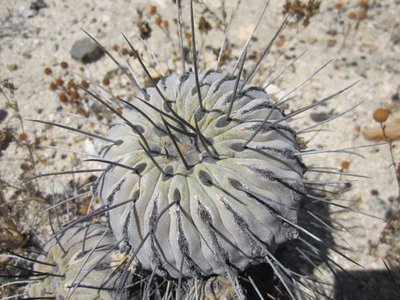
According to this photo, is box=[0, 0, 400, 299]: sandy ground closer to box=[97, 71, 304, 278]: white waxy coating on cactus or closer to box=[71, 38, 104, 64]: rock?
box=[71, 38, 104, 64]: rock

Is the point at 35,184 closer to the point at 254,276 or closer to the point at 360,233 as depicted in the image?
the point at 254,276

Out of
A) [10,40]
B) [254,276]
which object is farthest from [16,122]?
[254,276]

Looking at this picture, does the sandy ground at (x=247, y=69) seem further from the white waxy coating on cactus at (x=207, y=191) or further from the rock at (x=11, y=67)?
the white waxy coating on cactus at (x=207, y=191)

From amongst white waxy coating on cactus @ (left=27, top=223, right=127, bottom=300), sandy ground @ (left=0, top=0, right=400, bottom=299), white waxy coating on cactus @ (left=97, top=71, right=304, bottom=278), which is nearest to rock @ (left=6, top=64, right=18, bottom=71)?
sandy ground @ (left=0, top=0, right=400, bottom=299)

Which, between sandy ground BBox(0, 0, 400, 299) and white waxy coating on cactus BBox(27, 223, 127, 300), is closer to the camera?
white waxy coating on cactus BBox(27, 223, 127, 300)

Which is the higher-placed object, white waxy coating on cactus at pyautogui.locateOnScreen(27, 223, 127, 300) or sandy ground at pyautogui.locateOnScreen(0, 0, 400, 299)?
sandy ground at pyautogui.locateOnScreen(0, 0, 400, 299)
